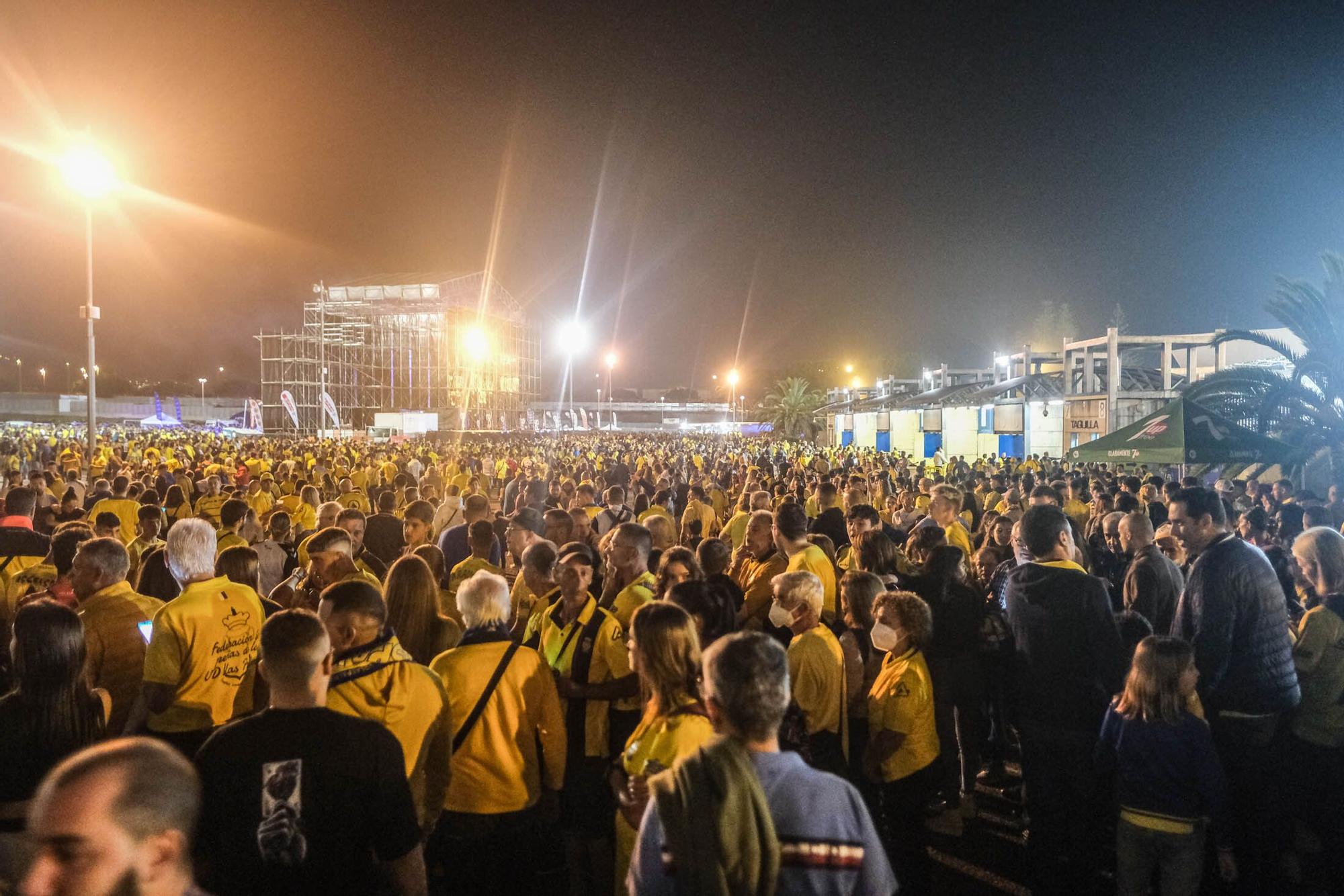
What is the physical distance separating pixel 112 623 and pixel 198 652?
492 millimetres

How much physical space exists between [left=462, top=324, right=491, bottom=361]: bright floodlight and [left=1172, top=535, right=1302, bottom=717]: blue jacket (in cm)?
6556

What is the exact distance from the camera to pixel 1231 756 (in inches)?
162

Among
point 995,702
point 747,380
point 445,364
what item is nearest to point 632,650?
point 995,702

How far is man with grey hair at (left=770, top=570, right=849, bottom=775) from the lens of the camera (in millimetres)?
3717

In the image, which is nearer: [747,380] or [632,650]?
[632,650]

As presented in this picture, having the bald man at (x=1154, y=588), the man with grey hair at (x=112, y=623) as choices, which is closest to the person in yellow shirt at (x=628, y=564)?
the man with grey hair at (x=112, y=623)

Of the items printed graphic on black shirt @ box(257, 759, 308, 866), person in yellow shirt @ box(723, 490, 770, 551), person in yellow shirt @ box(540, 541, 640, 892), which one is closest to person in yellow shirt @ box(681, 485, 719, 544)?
person in yellow shirt @ box(723, 490, 770, 551)

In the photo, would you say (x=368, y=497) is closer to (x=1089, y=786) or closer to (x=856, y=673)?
(x=856, y=673)

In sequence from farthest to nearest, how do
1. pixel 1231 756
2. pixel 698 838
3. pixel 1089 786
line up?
1. pixel 1231 756
2. pixel 1089 786
3. pixel 698 838

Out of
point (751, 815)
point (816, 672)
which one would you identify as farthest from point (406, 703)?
point (816, 672)

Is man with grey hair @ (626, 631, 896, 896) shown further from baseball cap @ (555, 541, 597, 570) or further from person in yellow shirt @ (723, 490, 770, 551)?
person in yellow shirt @ (723, 490, 770, 551)

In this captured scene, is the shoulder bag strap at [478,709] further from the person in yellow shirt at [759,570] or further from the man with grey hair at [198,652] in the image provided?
the person in yellow shirt at [759,570]

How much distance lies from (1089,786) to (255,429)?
48.8 meters

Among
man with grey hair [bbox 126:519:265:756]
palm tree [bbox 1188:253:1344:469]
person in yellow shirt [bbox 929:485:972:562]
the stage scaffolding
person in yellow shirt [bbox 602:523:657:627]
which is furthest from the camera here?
the stage scaffolding
